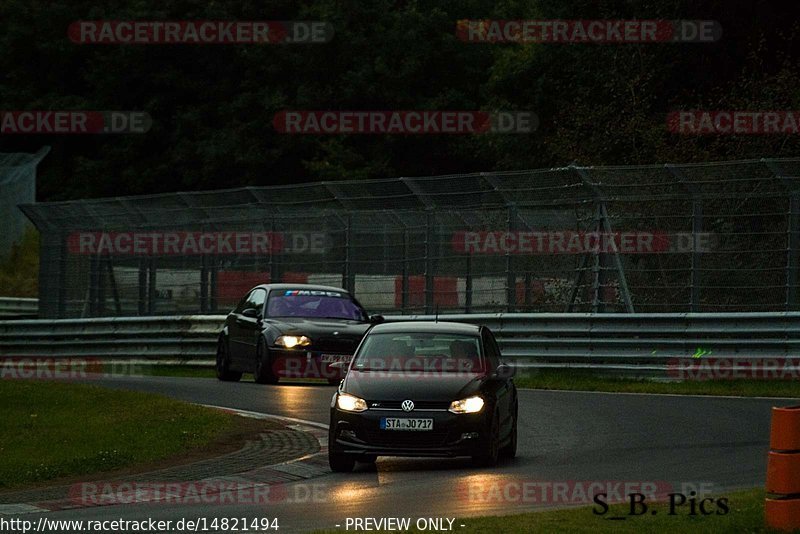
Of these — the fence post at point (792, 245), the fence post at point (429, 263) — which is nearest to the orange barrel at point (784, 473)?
the fence post at point (792, 245)

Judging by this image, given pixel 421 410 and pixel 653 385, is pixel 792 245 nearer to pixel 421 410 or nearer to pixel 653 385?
pixel 653 385

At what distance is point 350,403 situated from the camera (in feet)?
47.4

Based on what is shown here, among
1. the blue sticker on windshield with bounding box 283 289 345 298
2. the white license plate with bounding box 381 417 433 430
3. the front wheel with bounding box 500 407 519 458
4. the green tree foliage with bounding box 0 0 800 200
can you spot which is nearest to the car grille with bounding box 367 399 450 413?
the white license plate with bounding box 381 417 433 430

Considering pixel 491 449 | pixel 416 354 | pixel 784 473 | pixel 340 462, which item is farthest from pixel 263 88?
pixel 784 473

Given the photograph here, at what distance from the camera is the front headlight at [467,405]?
14281mm

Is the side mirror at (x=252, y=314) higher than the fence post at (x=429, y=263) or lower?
lower

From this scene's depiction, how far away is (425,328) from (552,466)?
2.07 meters

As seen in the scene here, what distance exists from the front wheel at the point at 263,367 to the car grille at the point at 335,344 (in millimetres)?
745

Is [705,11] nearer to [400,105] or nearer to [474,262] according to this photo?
[474,262]

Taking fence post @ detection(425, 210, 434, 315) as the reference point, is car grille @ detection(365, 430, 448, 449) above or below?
below

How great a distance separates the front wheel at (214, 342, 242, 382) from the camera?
25.7 meters

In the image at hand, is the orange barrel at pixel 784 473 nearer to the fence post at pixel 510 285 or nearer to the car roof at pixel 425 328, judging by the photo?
the car roof at pixel 425 328

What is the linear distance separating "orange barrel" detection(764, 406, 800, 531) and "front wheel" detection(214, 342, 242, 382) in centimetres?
1616

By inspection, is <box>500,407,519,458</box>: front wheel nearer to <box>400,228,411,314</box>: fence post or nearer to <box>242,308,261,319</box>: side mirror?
<box>242,308,261,319</box>: side mirror
